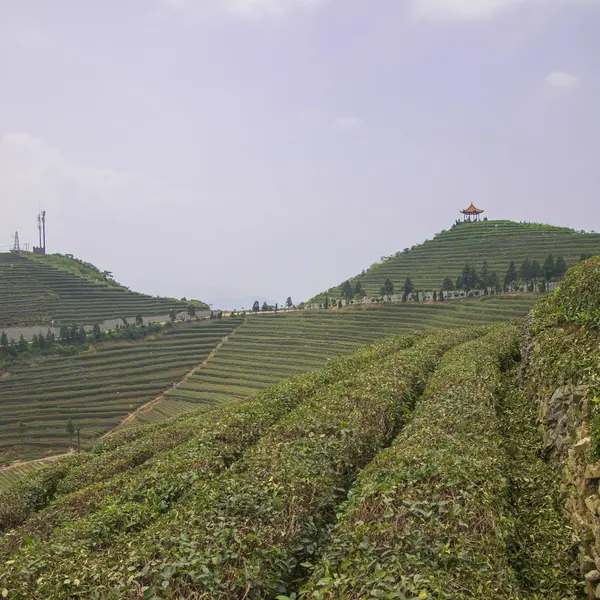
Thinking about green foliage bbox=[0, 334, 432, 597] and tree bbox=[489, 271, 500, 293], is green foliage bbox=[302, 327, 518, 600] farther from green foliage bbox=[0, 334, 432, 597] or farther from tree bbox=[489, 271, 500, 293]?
tree bbox=[489, 271, 500, 293]

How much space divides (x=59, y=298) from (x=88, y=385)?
3205 cm

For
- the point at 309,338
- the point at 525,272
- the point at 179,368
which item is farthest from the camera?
the point at 309,338

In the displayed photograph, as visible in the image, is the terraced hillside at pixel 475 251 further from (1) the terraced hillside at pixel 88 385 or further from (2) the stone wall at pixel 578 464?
(2) the stone wall at pixel 578 464

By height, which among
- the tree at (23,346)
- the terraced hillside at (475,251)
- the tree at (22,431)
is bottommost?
the tree at (22,431)

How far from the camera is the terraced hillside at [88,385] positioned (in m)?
38.5

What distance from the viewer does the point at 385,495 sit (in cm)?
658

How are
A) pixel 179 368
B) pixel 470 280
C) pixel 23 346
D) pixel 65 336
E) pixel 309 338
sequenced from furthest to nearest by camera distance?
pixel 65 336
pixel 23 346
pixel 470 280
pixel 309 338
pixel 179 368

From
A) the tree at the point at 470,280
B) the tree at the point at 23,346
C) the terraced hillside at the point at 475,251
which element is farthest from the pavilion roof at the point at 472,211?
the tree at the point at 23,346

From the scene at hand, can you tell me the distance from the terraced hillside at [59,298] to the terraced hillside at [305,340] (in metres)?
24.0

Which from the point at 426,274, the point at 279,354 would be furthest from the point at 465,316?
the point at 426,274

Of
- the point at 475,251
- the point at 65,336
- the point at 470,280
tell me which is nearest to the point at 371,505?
the point at 470,280

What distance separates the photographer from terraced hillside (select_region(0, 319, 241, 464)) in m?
38.5

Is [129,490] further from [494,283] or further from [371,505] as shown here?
[494,283]

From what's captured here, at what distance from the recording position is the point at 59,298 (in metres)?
73.9
